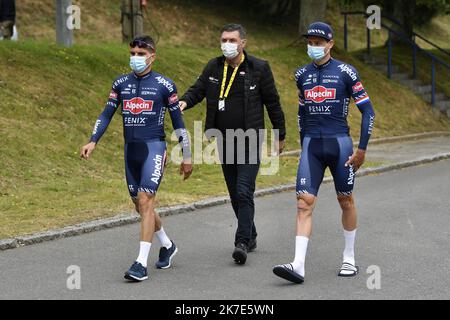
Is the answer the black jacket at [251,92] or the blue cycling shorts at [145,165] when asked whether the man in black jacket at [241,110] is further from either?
the blue cycling shorts at [145,165]

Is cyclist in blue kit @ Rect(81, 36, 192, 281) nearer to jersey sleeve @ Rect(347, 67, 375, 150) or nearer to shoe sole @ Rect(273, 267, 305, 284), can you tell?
shoe sole @ Rect(273, 267, 305, 284)

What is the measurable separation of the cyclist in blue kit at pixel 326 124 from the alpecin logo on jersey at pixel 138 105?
1.31m

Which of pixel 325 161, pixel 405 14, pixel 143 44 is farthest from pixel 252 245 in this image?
pixel 405 14

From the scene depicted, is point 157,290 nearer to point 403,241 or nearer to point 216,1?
point 403,241

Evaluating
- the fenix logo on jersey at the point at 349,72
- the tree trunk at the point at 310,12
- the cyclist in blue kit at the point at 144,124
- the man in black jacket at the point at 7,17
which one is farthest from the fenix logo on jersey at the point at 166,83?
the tree trunk at the point at 310,12

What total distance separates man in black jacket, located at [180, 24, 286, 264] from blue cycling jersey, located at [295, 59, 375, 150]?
2.72 feet

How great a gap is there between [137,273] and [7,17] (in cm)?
1307

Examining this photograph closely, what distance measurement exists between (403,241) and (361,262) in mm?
1190

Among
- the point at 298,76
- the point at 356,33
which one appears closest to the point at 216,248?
the point at 298,76

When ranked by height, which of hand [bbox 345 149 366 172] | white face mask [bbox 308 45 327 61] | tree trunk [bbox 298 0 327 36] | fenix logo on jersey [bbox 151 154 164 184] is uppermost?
tree trunk [bbox 298 0 327 36]

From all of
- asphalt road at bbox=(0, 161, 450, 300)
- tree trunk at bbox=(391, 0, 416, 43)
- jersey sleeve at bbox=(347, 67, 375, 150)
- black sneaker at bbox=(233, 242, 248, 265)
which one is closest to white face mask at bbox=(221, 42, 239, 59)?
jersey sleeve at bbox=(347, 67, 375, 150)

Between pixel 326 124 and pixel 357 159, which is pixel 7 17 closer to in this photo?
pixel 326 124

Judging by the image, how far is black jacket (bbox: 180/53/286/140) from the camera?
8.82 meters

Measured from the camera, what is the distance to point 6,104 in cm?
1570
